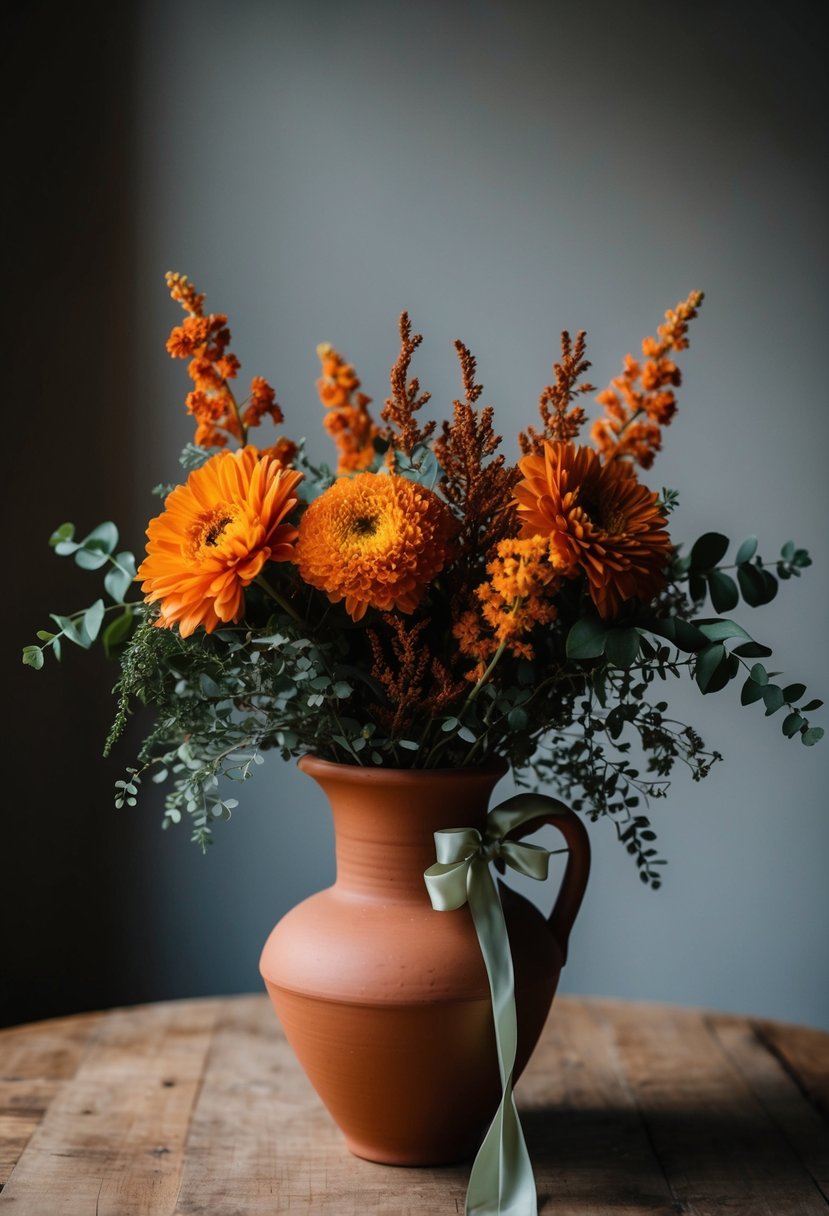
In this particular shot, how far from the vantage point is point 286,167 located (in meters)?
1.74

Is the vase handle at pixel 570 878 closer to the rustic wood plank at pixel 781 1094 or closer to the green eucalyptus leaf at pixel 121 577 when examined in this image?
the rustic wood plank at pixel 781 1094

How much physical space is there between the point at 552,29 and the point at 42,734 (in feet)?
4.14

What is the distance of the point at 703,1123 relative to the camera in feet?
3.32

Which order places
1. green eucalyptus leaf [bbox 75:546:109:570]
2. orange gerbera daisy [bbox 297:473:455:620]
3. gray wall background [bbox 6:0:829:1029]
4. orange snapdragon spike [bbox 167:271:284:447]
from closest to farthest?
orange gerbera daisy [bbox 297:473:455:620]
orange snapdragon spike [bbox 167:271:284:447]
green eucalyptus leaf [bbox 75:546:109:570]
gray wall background [bbox 6:0:829:1029]

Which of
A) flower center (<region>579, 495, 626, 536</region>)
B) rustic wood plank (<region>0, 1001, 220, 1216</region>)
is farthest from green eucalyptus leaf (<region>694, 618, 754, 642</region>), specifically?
rustic wood plank (<region>0, 1001, 220, 1216</region>)

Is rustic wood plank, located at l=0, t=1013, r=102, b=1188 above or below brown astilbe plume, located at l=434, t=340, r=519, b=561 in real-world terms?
below

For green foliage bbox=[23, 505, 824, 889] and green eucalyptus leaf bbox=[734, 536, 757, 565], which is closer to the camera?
green foliage bbox=[23, 505, 824, 889]

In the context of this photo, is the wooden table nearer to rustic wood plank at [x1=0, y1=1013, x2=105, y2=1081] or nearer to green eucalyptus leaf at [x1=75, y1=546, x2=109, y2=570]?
rustic wood plank at [x1=0, y1=1013, x2=105, y2=1081]

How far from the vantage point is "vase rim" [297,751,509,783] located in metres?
0.87

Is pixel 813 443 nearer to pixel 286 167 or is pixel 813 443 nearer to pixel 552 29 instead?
pixel 552 29

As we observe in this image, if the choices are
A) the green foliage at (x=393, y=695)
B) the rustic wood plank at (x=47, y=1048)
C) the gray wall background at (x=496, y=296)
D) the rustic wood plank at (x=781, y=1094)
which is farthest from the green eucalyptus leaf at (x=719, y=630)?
the gray wall background at (x=496, y=296)

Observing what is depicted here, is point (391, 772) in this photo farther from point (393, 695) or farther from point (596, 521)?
point (596, 521)

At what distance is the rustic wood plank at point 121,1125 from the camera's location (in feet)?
2.81

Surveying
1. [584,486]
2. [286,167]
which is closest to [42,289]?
[286,167]
